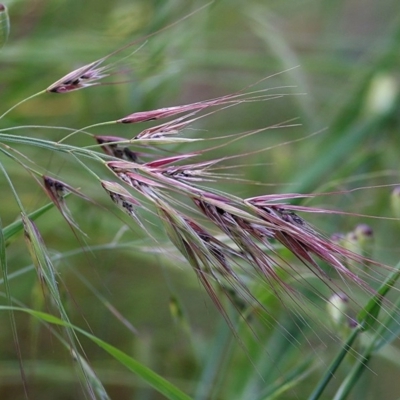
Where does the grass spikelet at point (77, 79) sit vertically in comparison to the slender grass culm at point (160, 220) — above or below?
above

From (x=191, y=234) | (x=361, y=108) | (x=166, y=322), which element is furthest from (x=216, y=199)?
(x=166, y=322)

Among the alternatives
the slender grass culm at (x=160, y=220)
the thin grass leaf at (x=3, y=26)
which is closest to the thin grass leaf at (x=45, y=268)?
the slender grass culm at (x=160, y=220)

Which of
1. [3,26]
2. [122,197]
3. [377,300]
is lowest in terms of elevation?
[377,300]

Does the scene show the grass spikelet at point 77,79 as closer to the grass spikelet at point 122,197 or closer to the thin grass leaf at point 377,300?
the grass spikelet at point 122,197

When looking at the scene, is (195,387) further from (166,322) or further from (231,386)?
(166,322)

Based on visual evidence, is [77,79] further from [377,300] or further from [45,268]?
[377,300]

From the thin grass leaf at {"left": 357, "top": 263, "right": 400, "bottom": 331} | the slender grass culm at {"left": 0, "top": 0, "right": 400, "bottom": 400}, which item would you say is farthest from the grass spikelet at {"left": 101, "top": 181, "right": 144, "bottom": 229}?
the thin grass leaf at {"left": 357, "top": 263, "right": 400, "bottom": 331}

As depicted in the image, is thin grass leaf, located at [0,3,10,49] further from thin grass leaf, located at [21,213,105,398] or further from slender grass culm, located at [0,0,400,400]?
thin grass leaf, located at [21,213,105,398]

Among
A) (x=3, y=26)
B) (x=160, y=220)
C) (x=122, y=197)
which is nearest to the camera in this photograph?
(x=122, y=197)

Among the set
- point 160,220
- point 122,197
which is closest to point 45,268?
point 122,197

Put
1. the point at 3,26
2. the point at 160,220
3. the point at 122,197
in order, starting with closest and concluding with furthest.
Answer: the point at 122,197
the point at 3,26
the point at 160,220

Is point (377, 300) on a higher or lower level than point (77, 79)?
lower

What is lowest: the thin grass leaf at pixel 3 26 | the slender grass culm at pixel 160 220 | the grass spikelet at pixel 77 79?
the slender grass culm at pixel 160 220
